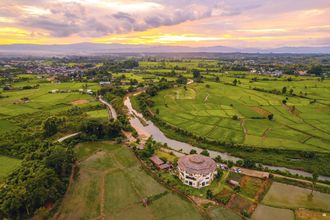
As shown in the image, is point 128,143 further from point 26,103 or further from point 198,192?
point 26,103

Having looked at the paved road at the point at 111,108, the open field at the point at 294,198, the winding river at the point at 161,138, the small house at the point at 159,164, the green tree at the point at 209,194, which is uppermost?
the paved road at the point at 111,108

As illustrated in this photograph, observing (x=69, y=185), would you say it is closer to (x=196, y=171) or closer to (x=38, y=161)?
(x=38, y=161)

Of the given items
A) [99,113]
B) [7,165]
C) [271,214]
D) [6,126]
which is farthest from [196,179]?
[6,126]

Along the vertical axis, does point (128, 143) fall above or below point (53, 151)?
below

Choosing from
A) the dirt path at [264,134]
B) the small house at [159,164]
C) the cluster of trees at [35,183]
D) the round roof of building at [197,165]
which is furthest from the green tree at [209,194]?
the dirt path at [264,134]

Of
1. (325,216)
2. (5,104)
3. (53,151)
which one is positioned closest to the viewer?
(325,216)

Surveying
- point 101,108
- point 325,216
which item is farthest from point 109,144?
point 325,216

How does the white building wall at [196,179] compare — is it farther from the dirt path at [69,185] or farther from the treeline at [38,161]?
the treeline at [38,161]
